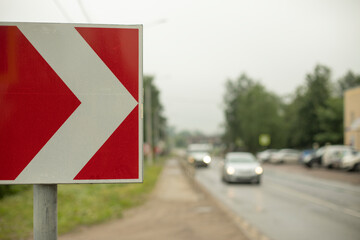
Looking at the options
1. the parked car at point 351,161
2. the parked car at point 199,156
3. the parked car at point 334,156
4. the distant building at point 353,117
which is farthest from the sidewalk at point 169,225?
the distant building at point 353,117

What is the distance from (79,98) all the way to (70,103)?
1.8 inches

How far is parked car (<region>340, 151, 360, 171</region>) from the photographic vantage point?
2902 centimetres

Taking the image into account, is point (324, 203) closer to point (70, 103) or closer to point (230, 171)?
point (230, 171)

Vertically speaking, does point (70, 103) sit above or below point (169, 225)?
above

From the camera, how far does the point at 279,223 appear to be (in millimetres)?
10141

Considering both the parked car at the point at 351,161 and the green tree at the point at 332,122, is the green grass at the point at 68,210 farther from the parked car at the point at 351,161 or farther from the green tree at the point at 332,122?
the green tree at the point at 332,122

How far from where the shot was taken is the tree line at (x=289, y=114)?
232ft

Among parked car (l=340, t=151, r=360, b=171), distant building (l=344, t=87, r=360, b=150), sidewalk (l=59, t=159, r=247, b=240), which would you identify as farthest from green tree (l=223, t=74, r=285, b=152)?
sidewalk (l=59, t=159, r=247, b=240)

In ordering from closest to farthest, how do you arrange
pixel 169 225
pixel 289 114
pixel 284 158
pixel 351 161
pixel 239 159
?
1. pixel 169 225
2. pixel 239 159
3. pixel 351 161
4. pixel 284 158
5. pixel 289 114

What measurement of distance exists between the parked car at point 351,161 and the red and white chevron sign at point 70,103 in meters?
29.9

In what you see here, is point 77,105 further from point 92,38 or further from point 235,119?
point 235,119

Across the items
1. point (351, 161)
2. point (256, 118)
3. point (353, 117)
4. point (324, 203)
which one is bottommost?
point (324, 203)

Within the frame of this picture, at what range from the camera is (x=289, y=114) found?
95.3 metres

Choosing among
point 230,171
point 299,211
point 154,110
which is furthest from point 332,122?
point 299,211
